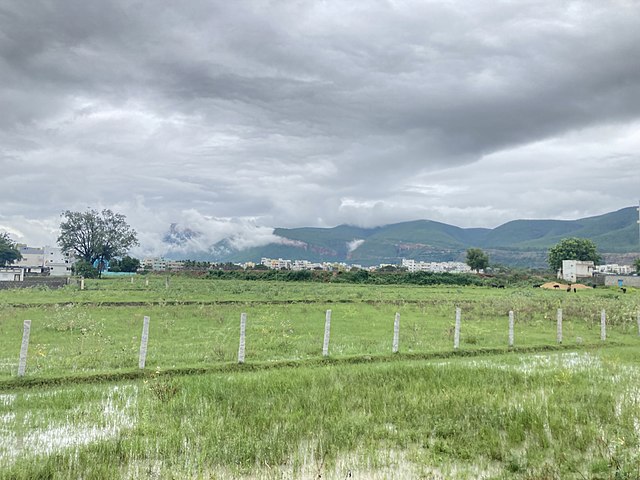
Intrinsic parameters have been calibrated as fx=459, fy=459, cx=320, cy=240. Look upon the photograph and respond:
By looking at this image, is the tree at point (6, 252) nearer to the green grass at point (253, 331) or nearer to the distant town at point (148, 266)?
the distant town at point (148, 266)

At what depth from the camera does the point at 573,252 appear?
107688 mm

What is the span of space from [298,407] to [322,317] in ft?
59.2

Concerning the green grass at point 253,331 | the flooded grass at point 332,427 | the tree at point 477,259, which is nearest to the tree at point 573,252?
the tree at point 477,259

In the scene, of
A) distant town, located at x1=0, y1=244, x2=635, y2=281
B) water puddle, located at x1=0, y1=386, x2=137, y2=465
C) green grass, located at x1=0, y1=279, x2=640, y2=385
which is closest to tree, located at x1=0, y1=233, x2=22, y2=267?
distant town, located at x1=0, y1=244, x2=635, y2=281

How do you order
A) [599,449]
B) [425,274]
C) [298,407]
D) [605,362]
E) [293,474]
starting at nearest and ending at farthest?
[293,474] < [599,449] < [298,407] < [605,362] < [425,274]

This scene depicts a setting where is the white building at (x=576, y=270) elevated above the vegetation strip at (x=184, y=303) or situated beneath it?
elevated above

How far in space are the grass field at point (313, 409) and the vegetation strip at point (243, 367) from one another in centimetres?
5

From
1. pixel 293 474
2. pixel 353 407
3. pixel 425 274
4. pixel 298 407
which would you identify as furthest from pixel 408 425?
pixel 425 274

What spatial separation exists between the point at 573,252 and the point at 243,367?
4431 inches

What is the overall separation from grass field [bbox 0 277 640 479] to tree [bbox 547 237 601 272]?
328 ft

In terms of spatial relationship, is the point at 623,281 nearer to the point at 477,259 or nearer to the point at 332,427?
the point at 477,259

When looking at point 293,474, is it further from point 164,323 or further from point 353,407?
point 164,323

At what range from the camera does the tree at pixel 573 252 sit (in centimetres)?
10762

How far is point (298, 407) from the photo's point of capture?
363 inches
